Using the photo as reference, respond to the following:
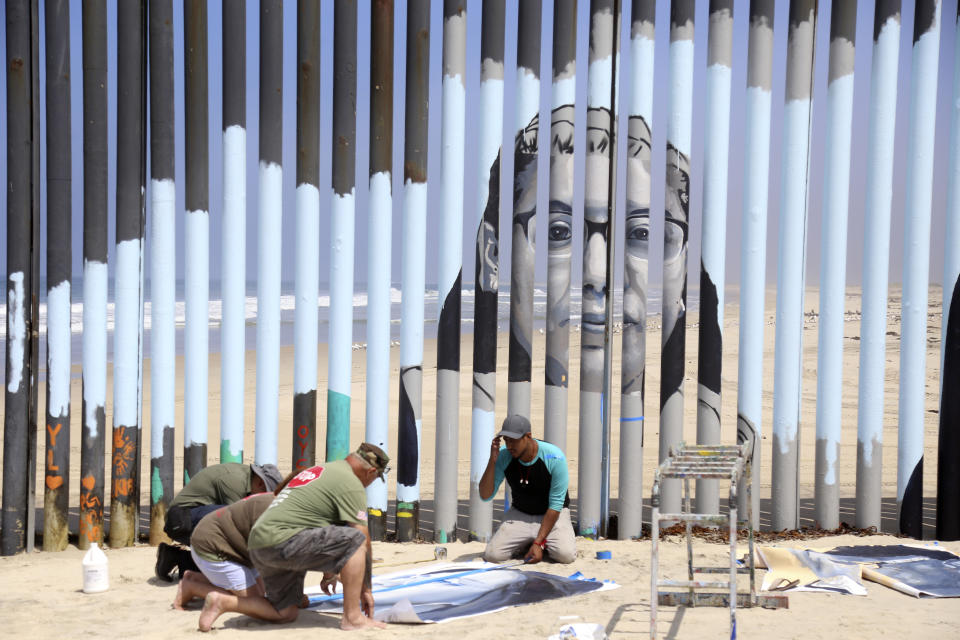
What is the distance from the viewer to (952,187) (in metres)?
6.46

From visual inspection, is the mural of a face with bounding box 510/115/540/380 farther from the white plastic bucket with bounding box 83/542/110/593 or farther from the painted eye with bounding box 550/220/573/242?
the white plastic bucket with bounding box 83/542/110/593

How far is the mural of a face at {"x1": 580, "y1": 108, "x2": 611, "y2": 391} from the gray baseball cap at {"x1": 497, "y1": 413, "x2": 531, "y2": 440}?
0.83 metres

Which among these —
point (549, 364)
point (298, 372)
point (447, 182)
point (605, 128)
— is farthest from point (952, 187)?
point (298, 372)

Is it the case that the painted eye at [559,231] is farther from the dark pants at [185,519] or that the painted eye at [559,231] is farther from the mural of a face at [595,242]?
the dark pants at [185,519]

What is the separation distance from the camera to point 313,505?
4629 millimetres

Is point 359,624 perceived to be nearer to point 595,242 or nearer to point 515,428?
point 515,428

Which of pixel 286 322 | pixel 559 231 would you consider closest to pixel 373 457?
pixel 559 231

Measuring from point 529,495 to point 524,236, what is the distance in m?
1.84

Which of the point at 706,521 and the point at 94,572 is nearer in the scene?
the point at 706,521

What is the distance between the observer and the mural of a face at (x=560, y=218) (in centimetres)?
658

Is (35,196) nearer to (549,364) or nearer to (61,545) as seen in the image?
(61,545)

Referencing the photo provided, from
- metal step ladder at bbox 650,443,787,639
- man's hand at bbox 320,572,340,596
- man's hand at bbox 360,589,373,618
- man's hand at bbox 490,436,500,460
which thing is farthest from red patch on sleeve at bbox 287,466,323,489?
metal step ladder at bbox 650,443,787,639

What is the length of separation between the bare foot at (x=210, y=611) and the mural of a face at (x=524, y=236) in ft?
9.01

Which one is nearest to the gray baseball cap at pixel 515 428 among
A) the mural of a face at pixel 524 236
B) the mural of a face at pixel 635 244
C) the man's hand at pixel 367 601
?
the mural of a face at pixel 524 236
